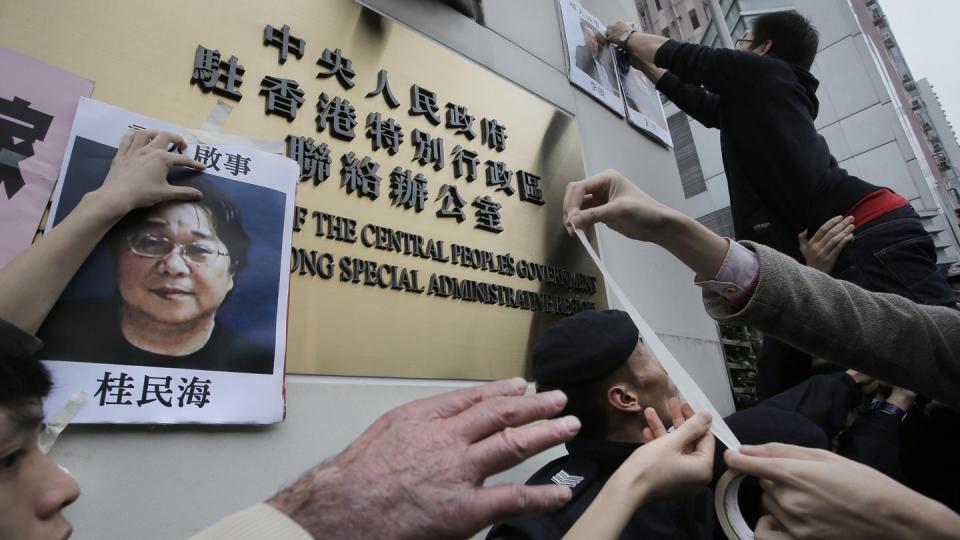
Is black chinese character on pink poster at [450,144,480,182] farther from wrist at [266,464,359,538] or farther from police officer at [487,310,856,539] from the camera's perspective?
wrist at [266,464,359,538]

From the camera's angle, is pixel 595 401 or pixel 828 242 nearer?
pixel 595 401

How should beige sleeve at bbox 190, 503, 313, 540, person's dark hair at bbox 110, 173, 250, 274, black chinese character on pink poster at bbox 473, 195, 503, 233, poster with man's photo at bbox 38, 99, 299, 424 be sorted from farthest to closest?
1. black chinese character on pink poster at bbox 473, 195, 503, 233
2. person's dark hair at bbox 110, 173, 250, 274
3. poster with man's photo at bbox 38, 99, 299, 424
4. beige sleeve at bbox 190, 503, 313, 540

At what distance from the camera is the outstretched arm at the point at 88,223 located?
3.21ft

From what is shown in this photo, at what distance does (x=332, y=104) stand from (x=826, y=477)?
1.60 m

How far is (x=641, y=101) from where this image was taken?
11.3 feet

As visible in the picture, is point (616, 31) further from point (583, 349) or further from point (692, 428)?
point (692, 428)

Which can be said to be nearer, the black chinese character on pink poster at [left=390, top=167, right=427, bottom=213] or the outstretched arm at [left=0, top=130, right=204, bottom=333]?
the outstretched arm at [left=0, top=130, right=204, bottom=333]

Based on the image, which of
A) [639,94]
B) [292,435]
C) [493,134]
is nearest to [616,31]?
[639,94]

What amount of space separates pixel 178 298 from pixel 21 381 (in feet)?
1.42

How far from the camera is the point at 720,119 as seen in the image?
267cm

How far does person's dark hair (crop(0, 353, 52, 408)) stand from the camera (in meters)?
0.77

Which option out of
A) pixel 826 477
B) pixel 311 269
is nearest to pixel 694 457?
pixel 826 477

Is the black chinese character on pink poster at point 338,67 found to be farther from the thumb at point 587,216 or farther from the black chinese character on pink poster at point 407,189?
the thumb at point 587,216

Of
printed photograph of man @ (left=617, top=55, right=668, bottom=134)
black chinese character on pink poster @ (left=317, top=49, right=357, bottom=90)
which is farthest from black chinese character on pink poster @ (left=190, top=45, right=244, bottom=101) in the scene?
printed photograph of man @ (left=617, top=55, right=668, bottom=134)
